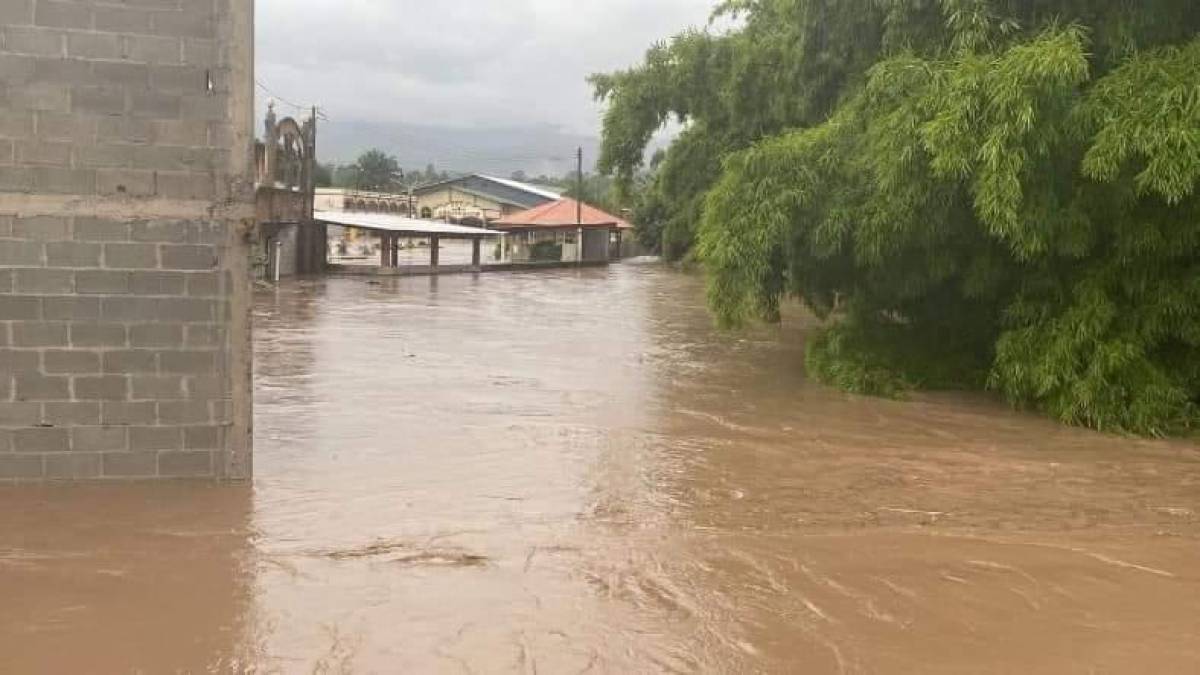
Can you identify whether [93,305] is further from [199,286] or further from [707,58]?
[707,58]

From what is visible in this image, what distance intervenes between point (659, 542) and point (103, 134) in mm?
4562

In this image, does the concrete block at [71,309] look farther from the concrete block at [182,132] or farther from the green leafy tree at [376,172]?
the green leafy tree at [376,172]

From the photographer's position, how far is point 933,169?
9672 mm

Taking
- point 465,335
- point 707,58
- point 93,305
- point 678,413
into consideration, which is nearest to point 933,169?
point 678,413

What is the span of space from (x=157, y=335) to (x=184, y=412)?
1.84ft

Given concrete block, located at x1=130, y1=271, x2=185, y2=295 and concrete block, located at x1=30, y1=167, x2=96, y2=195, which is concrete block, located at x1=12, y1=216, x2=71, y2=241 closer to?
concrete block, located at x1=30, y1=167, x2=96, y2=195

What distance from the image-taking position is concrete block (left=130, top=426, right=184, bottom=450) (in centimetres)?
735

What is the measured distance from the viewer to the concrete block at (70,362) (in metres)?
7.20

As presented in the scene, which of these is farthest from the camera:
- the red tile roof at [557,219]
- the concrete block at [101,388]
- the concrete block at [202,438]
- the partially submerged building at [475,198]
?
the partially submerged building at [475,198]

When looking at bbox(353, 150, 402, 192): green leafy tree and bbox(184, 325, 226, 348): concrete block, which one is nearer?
bbox(184, 325, 226, 348): concrete block

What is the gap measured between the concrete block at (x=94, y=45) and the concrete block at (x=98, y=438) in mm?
2478

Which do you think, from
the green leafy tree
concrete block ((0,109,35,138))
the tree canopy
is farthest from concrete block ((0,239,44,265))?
the green leafy tree

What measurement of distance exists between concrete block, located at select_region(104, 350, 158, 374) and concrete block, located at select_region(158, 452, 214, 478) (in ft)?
2.02

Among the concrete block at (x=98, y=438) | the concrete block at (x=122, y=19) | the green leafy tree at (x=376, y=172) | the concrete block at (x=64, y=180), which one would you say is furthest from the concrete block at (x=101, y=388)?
the green leafy tree at (x=376, y=172)
